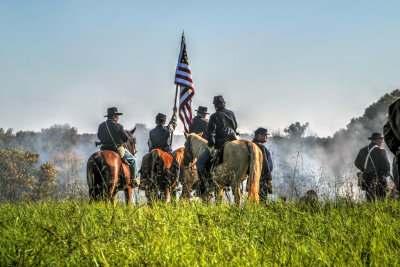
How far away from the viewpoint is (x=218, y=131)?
9773 mm

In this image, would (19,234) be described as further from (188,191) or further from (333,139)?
(333,139)

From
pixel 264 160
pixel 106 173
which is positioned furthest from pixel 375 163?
pixel 106 173

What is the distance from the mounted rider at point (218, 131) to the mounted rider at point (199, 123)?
269 cm

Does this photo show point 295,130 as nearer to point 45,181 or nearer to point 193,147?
point 45,181

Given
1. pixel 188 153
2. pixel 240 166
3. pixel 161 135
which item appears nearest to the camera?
pixel 240 166

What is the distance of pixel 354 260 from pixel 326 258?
21 cm

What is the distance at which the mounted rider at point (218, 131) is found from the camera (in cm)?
968

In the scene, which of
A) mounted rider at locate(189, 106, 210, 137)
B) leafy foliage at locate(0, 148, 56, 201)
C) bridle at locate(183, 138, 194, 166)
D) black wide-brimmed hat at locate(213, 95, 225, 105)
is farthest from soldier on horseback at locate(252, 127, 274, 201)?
leafy foliage at locate(0, 148, 56, 201)

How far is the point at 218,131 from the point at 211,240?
19.1ft

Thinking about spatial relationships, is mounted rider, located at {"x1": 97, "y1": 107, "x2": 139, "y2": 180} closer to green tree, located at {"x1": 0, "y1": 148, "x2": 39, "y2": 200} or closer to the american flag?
the american flag

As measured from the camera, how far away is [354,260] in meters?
3.45

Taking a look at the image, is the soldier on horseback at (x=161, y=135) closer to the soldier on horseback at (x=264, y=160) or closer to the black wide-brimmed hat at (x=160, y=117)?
the black wide-brimmed hat at (x=160, y=117)

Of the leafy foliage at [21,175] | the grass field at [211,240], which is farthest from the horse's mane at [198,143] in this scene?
the leafy foliage at [21,175]

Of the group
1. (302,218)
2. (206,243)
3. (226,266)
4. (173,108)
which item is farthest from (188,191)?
(226,266)
